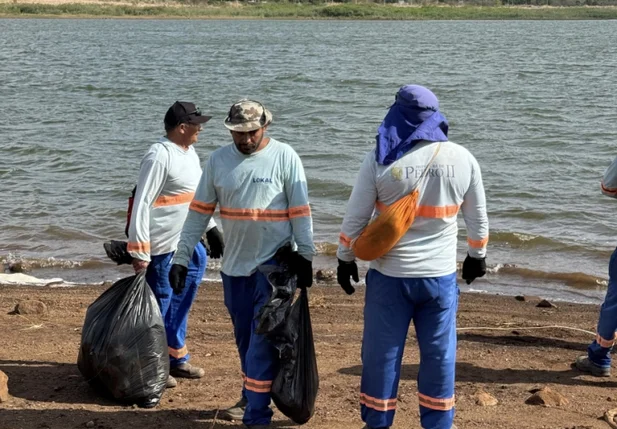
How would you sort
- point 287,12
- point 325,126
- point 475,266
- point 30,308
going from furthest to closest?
point 287,12 < point 325,126 < point 30,308 < point 475,266

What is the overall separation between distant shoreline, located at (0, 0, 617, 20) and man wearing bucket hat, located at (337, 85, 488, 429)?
269 ft

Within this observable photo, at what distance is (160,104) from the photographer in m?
26.5

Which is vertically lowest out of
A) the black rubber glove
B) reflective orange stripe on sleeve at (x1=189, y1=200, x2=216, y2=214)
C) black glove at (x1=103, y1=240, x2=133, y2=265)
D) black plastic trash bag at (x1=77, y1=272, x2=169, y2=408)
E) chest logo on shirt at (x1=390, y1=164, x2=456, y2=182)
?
black plastic trash bag at (x1=77, y1=272, x2=169, y2=408)

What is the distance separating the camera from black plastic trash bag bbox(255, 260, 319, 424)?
209 inches

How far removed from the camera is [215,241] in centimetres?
641

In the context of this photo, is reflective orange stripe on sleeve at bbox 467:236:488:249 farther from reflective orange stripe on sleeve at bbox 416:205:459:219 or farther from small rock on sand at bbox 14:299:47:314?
small rock on sand at bbox 14:299:47:314

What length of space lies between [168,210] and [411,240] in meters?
1.95

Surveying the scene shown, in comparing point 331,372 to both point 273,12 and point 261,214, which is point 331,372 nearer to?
point 261,214

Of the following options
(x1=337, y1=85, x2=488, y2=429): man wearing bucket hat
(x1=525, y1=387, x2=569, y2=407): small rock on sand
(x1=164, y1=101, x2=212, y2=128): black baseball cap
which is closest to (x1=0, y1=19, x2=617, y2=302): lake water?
(x1=525, y1=387, x2=569, y2=407): small rock on sand

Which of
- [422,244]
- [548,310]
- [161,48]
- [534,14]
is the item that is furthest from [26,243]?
[534,14]

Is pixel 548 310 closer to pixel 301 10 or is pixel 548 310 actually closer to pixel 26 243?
pixel 26 243

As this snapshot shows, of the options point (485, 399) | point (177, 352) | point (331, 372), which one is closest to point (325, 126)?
point (331, 372)

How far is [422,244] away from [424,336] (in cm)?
48

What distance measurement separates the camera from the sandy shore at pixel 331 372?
19.1 ft
